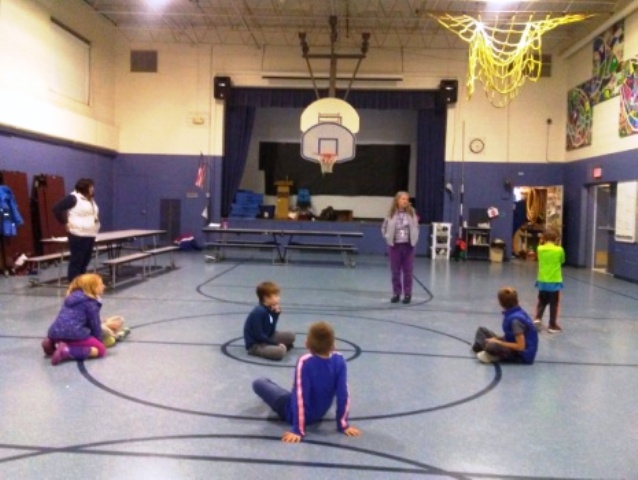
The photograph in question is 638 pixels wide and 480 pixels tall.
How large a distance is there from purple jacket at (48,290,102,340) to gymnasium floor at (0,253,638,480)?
0.27 m

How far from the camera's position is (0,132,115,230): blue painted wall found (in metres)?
11.8

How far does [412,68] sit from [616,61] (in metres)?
5.44

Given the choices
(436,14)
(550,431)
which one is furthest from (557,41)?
(550,431)

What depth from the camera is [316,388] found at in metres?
3.42

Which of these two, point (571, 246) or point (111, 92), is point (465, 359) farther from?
point (111, 92)

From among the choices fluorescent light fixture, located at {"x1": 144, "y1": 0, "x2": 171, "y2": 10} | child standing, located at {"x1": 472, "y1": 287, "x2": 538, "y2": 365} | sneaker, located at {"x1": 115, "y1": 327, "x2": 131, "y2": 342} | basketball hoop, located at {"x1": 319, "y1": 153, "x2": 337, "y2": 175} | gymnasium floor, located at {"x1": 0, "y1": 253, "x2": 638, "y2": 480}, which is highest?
fluorescent light fixture, located at {"x1": 144, "y1": 0, "x2": 171, "y2": 10}

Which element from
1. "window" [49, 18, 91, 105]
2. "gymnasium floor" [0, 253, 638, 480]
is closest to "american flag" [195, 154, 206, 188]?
"window" [49, 18, 91, 105]

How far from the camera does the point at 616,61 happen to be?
13391 mm

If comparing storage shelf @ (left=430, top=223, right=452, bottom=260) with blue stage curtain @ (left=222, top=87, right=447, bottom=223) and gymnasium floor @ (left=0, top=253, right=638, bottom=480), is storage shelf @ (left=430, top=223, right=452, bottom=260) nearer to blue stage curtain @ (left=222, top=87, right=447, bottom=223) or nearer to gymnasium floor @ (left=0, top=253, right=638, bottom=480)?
blue stage curtain @ (left=222, top=87, right=447, bottom=223)

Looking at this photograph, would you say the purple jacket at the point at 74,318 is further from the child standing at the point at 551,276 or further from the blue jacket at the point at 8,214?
the blue jacket at the point at 8,214

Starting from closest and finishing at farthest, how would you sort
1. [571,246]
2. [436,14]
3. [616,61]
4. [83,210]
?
[83,210], [436,14], [616,61], [571,246]

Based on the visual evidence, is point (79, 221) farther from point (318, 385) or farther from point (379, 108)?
point (379, 108)

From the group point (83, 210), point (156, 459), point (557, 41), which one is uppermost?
point (557, 41)

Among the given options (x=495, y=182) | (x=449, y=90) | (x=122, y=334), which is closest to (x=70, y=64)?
(x=449, y=90)
